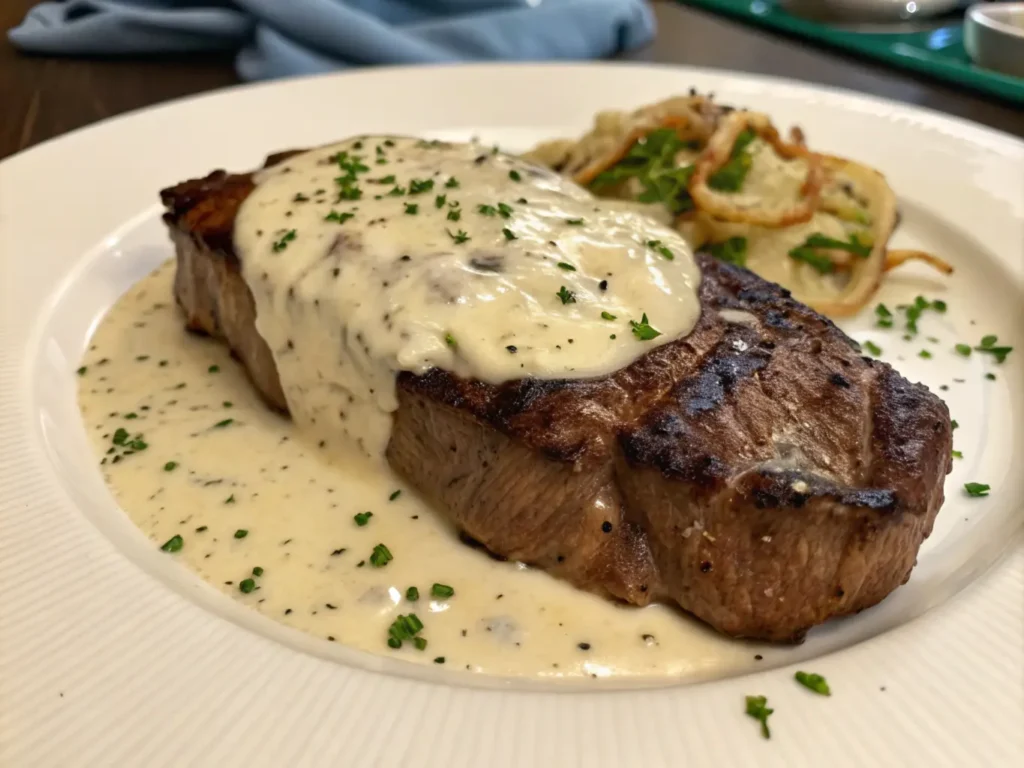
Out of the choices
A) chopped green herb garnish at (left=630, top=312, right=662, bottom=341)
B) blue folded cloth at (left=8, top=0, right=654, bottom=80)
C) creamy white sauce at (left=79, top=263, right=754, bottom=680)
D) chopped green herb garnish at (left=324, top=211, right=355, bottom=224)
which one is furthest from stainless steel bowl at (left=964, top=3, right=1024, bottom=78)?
creamy white sauce at (left=79, top=263, right=754, bottom=680)

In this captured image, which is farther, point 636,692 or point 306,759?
point 636,692

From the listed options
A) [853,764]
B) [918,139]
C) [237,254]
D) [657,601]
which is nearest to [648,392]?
[657,601]

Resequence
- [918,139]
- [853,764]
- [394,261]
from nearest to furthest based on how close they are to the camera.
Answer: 1. [853,764]
2. [394,261]
3. [918,139]

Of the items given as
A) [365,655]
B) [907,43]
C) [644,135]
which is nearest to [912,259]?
[644,135]

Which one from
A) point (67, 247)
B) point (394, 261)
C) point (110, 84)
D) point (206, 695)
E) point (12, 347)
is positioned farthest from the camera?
point (110, 84)

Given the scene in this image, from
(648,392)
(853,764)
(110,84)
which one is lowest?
(110,84)

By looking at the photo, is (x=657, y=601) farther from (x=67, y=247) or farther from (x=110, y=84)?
(x=110, y=84)

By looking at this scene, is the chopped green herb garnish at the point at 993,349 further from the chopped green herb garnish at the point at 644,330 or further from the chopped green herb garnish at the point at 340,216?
the chopped green herb garnish at the point at 340,216

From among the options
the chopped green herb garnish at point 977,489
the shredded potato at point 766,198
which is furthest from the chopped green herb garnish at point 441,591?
the shredded potato at point 766,198

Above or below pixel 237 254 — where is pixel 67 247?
below
